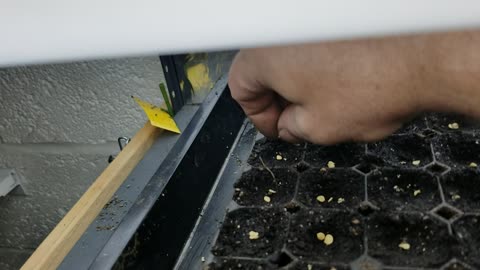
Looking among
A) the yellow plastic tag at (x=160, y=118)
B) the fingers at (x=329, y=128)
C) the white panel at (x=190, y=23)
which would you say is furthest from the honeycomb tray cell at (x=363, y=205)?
the white panel at (x=190, y=23)

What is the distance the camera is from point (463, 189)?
Result: 0.83m

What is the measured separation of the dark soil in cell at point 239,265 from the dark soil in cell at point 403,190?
23 centimetres

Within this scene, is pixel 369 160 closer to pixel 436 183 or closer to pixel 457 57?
pixel 436 183

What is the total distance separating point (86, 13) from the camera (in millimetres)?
316

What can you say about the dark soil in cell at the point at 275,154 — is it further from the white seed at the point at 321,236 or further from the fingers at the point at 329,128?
the fingers at the point at 329,128

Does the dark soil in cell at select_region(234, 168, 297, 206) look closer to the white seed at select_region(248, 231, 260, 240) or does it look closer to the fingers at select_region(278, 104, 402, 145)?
the white seed at select_region(248, 231, 260, 240)

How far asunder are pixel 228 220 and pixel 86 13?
579 millimetres

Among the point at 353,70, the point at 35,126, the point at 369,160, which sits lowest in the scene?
the point at 35,126

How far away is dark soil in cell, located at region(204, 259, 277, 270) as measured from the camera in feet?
2.41

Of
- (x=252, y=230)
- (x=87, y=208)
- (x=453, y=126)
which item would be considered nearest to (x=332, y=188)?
(x=252, y=230)

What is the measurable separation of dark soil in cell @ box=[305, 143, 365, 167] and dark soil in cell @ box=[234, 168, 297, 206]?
58 mm

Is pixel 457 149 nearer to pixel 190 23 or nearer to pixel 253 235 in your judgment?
pixel 253 235

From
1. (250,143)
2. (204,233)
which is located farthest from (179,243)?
(250,143)

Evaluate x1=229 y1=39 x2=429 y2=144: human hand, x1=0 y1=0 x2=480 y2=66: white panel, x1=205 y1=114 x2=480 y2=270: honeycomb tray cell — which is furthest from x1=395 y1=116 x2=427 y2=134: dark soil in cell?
x1=0 y1=0 x2=480 y2=66: white panel
